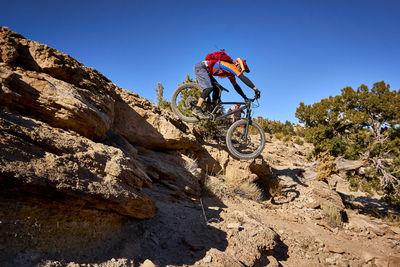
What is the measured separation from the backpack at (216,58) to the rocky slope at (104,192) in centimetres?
200

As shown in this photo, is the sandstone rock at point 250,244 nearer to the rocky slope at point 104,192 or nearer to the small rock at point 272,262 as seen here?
the rocky slope at point 104,192

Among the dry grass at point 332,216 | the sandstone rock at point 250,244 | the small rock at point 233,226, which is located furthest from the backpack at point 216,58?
the dry grass at point 332,216

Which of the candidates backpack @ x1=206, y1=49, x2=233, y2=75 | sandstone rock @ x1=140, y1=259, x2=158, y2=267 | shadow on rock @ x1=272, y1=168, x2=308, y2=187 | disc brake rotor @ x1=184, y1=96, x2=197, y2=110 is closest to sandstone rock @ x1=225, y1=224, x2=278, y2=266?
sandstone rock @ x1=140, y1=259, x2=158, y2=267

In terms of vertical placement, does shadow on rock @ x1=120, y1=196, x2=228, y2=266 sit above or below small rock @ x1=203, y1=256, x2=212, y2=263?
above

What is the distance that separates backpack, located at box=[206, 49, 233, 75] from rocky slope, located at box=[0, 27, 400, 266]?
200 cm

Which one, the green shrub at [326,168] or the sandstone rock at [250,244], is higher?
the green shrub at [326,168]

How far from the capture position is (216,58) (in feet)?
20.9

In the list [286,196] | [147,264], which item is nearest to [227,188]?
[286,196]

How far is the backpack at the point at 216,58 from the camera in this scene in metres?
6.35

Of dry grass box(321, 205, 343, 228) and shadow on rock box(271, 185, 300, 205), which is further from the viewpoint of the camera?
shadow on rock box(271, 185, 300, 205)

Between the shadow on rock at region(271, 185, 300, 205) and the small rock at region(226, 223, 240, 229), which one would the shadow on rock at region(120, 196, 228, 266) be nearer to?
the small rock at region(226, 223, 240, 229)

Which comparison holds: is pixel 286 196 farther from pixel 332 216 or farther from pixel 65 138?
pixel 65 138

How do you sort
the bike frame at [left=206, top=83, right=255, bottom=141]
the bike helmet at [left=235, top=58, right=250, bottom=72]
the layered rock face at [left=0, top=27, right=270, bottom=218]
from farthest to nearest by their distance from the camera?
the bike frame at [left=206, top=83, right=255, bottom=141], the bike helmet at [left=235, top=58, right=250, bottom=72], the layered rock face at [left=0, top=27, right=270, bottom=218]

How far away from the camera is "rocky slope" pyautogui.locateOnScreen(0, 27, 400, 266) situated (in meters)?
2.19
